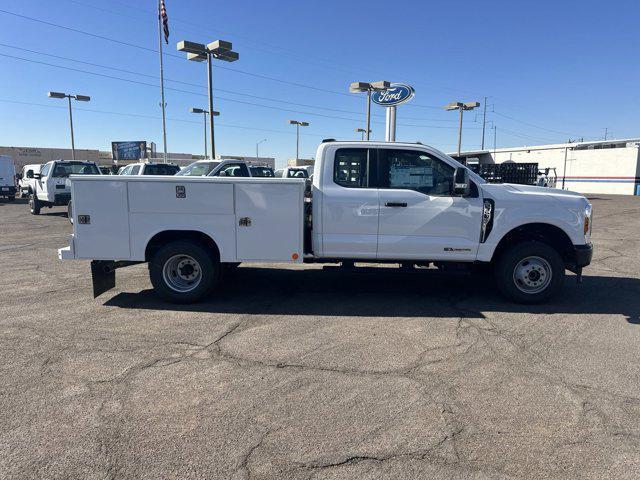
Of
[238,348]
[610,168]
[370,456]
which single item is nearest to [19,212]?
[238,348]

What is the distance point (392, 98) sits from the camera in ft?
92.8

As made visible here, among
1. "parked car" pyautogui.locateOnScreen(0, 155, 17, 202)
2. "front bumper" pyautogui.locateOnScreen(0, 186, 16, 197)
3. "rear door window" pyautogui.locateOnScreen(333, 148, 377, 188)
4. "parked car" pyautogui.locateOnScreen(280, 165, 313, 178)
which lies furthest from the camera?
"front bumper" pyautogui.locateOnScreen(0, 186, 16, 197)

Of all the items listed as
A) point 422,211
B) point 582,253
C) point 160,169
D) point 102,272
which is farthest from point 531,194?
point 160,169

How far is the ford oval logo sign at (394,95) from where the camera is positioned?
27.5 meters

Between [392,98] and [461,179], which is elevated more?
[392,98]

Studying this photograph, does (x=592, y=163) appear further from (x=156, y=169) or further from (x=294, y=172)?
(x=156, y=169)

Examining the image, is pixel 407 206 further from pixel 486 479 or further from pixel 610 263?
pixel 610 263

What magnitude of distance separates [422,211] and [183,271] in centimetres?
344

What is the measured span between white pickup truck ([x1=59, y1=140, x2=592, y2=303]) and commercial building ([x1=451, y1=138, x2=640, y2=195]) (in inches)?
1431

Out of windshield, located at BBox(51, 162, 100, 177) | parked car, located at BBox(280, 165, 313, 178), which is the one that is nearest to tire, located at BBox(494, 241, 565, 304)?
parked car, located at BBox(280, 165, 313, 178)

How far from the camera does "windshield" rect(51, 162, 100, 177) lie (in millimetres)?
18047

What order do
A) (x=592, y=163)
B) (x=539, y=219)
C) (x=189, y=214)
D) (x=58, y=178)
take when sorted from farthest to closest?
1. (x=592, y=163)
2. (x=58, y=178)
3. (x=539, y=219)
4. (x=189, y=214)

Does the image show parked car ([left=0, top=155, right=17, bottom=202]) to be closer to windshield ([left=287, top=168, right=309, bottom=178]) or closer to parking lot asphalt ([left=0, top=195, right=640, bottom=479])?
windshield ([left=287, top=168, right=309, bottom=178])

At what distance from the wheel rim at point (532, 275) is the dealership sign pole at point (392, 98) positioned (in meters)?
22.8
